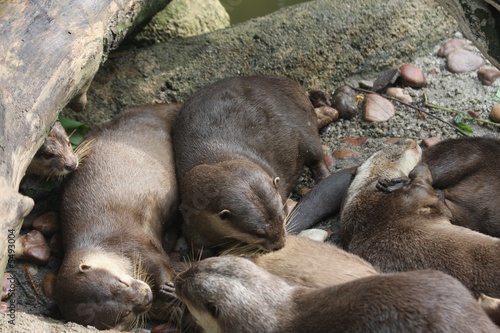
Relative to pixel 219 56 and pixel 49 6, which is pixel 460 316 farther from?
pixel 219 56

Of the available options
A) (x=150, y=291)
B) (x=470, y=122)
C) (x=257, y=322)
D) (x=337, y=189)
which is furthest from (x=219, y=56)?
(x=257, y=322)

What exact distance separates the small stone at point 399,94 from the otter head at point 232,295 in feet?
7.22

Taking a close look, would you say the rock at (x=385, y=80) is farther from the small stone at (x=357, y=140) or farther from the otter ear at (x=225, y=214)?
the otter ear at (x=225, y=214)

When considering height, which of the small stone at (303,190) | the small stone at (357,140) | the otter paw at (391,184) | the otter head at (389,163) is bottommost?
the small stone at (303,190)

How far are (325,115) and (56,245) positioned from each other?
1791 mm

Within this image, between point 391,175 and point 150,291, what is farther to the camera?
point 391,175

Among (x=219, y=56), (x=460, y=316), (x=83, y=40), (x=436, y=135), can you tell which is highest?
(x=83, y=40)

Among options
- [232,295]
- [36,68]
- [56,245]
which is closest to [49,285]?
[56,245]

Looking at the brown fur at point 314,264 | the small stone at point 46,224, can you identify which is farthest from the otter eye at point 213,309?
the small stone at point 46,224

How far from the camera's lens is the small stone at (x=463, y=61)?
4.97 meters

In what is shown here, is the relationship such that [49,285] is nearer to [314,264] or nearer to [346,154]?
Result: [314,264]

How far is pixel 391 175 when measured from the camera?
3.93 m

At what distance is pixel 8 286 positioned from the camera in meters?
3.54

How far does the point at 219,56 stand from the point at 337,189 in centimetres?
125
